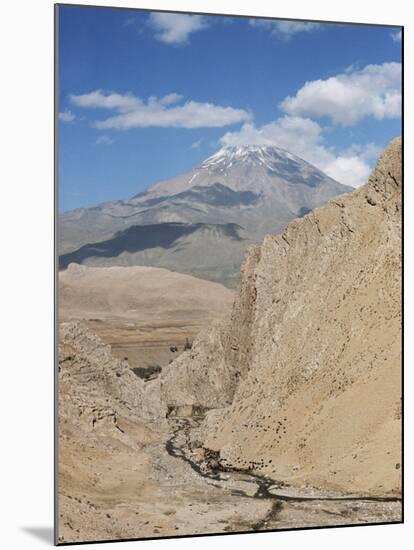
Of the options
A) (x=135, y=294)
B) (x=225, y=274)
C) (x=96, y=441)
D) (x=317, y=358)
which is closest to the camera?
(x=96, y=441)

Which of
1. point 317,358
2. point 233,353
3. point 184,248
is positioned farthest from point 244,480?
point 184,248

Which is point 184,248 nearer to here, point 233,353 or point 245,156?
point 245,156

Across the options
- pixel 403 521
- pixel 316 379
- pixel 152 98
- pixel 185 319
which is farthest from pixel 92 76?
pixel 403 521

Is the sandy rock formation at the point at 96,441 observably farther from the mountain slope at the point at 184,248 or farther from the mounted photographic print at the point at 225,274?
the mountain slope at the point at 184,248

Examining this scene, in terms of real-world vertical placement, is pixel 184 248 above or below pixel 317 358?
above

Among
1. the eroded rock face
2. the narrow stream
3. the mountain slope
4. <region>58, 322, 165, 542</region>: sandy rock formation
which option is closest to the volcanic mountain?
the mountain slope

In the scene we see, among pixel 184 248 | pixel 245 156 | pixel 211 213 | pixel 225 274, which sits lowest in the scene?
pixel 225 274

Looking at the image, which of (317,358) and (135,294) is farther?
(317,358)

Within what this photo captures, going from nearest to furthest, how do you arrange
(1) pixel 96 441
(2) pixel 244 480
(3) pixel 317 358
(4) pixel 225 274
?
(1) pixel 96 441 → (2) pixel 244 480 → (4) pixel 225 274 → (3) pixel 317 358
